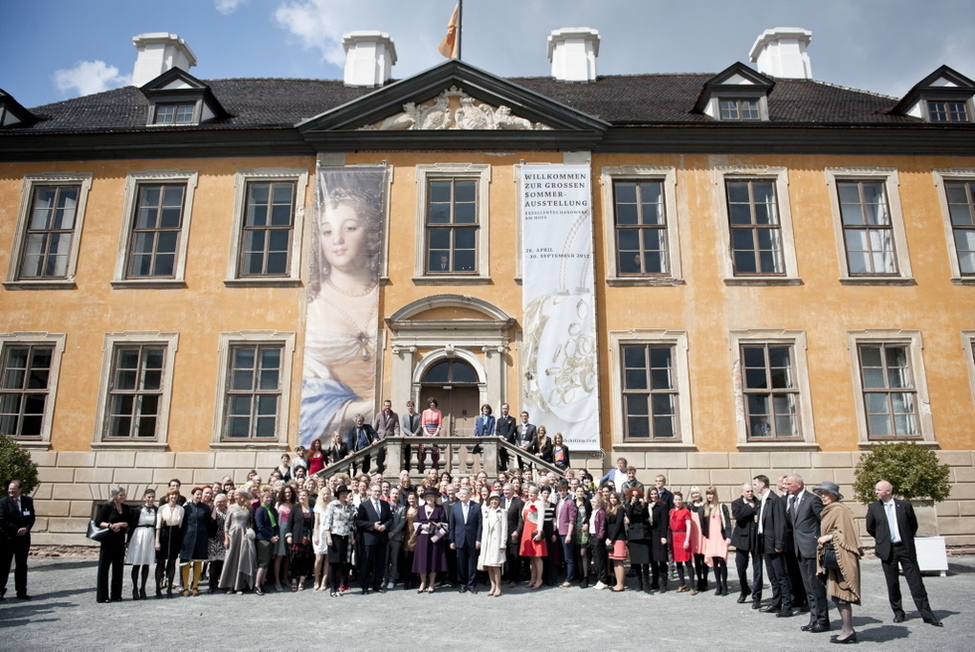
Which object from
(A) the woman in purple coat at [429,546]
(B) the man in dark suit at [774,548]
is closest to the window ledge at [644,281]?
(A) the woman in purple coat at [429,546]

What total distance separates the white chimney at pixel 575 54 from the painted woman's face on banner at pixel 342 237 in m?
8.99

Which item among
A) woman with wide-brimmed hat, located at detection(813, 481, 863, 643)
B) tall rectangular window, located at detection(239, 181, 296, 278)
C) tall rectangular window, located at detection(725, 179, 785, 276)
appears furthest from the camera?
tall rectangular window, located at detection(239, 181, 296, 278)

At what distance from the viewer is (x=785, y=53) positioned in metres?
24.3

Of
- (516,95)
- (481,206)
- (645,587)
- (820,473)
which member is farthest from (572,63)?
(645,587)

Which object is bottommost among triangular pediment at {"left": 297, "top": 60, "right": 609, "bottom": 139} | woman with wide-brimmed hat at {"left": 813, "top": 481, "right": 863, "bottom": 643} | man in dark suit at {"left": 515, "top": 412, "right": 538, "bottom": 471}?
woman with wide-brimmed hat at {"left": 813, "top": 481, "right": 863, "bottom": 643}

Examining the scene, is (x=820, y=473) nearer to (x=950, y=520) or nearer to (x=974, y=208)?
(x=950, y=520)

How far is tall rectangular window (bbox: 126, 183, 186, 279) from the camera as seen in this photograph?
18609 mm

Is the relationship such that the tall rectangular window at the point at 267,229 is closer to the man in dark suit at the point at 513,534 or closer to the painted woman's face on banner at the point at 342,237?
the painted woman's face on banner at the point at 342,237

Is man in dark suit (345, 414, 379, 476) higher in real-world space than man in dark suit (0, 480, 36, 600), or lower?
higher

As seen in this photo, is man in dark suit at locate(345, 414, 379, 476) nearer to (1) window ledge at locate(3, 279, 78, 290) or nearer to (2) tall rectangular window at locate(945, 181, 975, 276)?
(1) window ledge at locate(3, 279, 78, 290)

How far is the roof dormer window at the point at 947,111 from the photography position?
19578mm

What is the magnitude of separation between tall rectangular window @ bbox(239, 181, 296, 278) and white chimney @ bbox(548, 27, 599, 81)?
31.3 ft

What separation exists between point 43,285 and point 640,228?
1407 cm

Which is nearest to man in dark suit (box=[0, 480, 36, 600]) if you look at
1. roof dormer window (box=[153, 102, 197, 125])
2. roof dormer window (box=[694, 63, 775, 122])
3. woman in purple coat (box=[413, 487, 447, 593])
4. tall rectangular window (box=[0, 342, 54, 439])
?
woman in purple coat (box=[413, 487, 447, 593])
